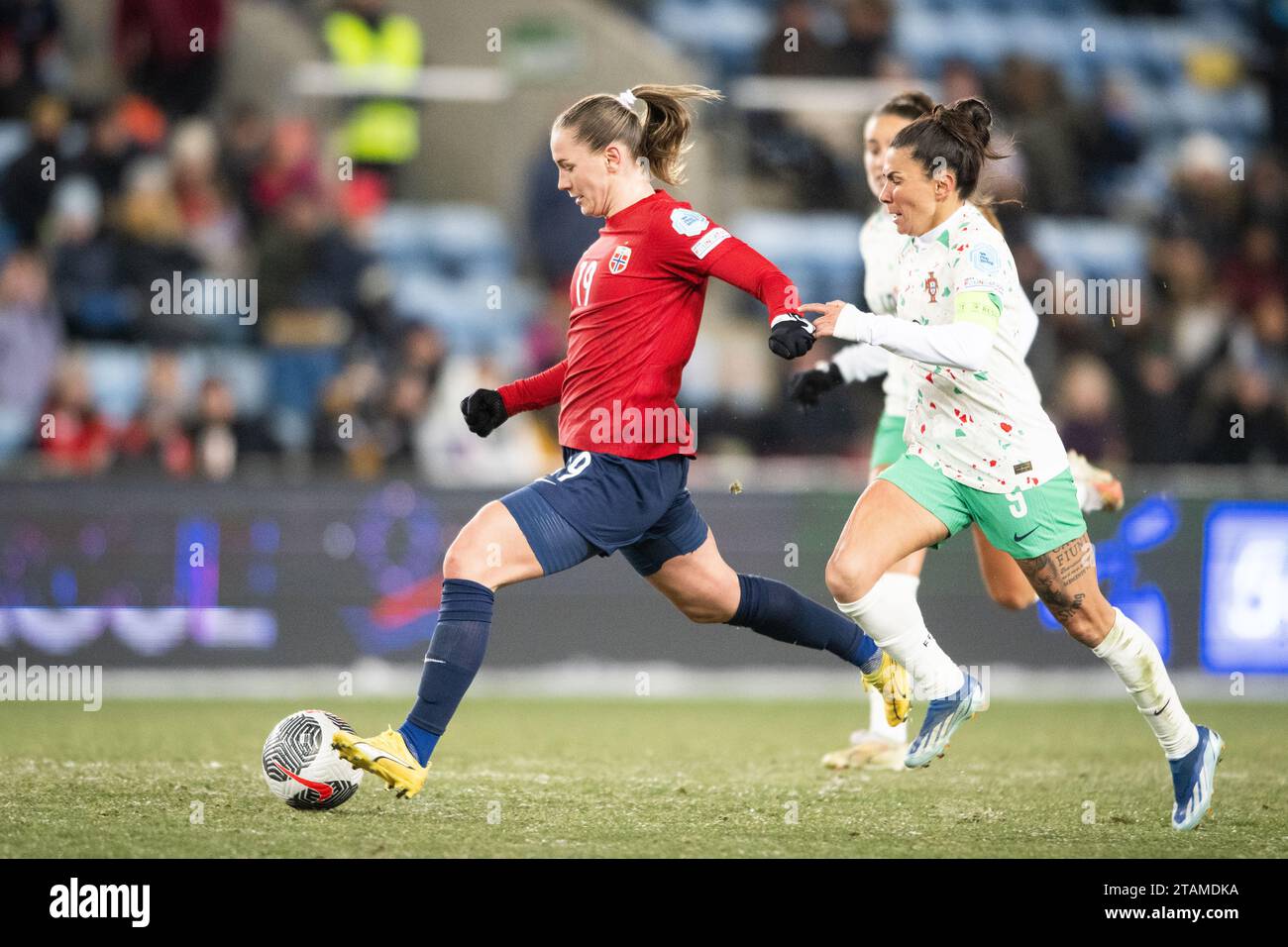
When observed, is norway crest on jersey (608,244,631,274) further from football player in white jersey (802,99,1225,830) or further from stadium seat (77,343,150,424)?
stadium seat (77,343,150,424)

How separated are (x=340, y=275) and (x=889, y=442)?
4.72m

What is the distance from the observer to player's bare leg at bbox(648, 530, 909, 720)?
199 inches

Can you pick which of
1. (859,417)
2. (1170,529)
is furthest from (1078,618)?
(1170,529)

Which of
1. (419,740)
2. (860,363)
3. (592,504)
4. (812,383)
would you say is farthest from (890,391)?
(419,740)

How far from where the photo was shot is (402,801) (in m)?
5.04

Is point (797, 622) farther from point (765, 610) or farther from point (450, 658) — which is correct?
point (450, 658)

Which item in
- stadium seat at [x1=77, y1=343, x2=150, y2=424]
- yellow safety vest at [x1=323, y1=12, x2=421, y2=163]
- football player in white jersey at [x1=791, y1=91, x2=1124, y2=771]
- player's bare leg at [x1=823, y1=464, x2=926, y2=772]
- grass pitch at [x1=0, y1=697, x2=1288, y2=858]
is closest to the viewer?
grass pitch at [x1=0, y1=697, x2=1288, y2=858]

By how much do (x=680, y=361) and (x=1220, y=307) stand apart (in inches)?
254

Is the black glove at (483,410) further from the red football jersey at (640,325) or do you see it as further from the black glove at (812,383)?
the black glove at (812,383)

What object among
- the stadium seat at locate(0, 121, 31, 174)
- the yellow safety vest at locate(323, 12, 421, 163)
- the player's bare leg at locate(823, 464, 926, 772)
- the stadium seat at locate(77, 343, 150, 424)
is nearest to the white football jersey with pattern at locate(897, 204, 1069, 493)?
the player's bare leg at locate(823, 464, 926, 772)

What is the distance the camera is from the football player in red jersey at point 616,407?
453 cm

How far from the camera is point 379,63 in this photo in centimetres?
1084

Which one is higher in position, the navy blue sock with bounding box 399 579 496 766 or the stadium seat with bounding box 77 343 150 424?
the stadium seat with bounding box 77 343 150 424

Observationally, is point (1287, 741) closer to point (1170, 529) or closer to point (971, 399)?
point (1170, 529)
